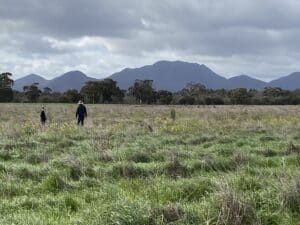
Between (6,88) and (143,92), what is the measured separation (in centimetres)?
2804

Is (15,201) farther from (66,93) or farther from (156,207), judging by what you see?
(66,93)

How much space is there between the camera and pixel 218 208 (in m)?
6.54

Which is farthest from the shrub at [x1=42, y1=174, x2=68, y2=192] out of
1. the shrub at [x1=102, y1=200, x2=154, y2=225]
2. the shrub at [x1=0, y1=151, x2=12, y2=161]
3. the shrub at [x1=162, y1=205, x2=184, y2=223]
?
the shrub at [x1=0, y1=151, x2=12, y2=161]

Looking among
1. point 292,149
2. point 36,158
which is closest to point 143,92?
point 292,149

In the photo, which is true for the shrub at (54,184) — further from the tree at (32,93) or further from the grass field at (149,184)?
the tree at (32,93)

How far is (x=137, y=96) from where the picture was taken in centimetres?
11050

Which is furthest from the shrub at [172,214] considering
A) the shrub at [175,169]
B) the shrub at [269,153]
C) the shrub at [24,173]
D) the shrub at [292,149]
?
the shrub at [292,149]

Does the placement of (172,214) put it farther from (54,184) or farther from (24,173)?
(24,173)

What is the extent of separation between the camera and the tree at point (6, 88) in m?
102

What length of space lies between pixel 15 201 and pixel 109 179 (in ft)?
7.97

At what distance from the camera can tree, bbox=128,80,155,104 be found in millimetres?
108000

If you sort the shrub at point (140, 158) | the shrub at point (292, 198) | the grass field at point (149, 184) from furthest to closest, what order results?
the shrub at point (140, 158), the shrub at point (292, 198), the grass field at point (149, 184)

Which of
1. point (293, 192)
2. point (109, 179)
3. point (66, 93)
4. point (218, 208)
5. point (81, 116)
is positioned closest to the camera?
point (218, 208)

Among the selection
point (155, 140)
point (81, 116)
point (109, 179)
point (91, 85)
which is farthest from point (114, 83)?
point (109, 179)
